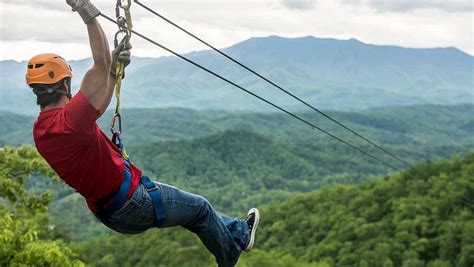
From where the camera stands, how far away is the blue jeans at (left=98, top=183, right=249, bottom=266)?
3293 millimetres

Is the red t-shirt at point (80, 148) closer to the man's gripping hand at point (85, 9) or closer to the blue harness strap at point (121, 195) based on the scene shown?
the blue harness strap at point (121, 195)

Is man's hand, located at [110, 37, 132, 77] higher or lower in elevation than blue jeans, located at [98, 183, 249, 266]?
higher

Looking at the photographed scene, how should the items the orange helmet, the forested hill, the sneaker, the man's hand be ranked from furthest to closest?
the forested hill, the sneaker, the man's hand, the orange helmet

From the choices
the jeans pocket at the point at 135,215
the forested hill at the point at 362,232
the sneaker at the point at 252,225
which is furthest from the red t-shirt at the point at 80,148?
the forested hill at the point at 362,232

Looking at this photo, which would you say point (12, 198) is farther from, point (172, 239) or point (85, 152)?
point (172, 239)

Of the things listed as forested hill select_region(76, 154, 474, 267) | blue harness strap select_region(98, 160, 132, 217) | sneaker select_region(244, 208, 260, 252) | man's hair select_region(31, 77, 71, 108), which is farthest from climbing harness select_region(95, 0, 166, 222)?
forested hill select_region(76, 154, 474, 267)

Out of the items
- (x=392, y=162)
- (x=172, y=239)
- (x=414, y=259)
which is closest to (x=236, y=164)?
(x=392, y=162)

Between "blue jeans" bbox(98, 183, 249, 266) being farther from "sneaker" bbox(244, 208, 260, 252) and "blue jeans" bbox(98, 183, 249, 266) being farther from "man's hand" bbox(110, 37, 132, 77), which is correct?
"man's hand" bbox(110, 37, 132, 77)

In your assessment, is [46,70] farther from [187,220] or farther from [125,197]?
[187,220]

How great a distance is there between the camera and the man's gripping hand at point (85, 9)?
9.18 ft

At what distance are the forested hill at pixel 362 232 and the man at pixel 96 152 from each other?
3080 cm

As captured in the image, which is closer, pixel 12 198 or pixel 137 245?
pixel 12 198

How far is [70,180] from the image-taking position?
3088 mm

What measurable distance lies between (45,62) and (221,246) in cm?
157
